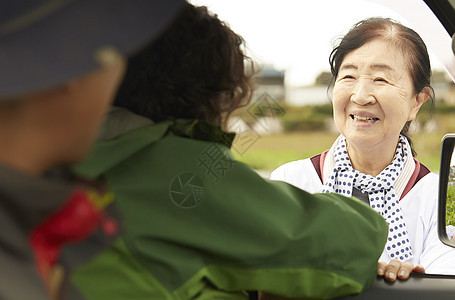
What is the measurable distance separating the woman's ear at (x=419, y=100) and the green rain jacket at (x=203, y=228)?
2.33 ft

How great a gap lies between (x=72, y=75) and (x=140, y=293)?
65 centimetres

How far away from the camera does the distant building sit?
1479mm

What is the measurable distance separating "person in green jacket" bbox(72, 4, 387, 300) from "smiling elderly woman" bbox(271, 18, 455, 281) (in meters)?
0.44

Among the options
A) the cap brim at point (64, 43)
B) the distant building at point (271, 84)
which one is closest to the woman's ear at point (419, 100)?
the distant building at point (271, 84)

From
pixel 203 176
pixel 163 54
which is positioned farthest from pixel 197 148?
pixel 163 54

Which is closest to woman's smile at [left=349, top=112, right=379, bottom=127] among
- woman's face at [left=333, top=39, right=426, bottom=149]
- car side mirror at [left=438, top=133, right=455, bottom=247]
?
woman's face at [left=333, top=39, right=426, bottom=149]

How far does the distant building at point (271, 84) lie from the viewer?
4.85 ft

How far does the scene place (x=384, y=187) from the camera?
1.84 meters

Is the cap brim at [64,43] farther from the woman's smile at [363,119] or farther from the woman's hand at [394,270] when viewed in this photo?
the woman's smile at [363,119]

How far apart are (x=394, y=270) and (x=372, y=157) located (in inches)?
19.2

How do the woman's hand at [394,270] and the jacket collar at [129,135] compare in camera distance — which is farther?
the woman's hand at [394,270]

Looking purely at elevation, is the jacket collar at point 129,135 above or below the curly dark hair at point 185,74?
below

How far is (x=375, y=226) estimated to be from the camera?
136 centimetres

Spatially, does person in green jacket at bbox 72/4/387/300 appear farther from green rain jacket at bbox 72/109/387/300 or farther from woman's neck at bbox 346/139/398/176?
woman's neck at bbox 346/139/398/176
